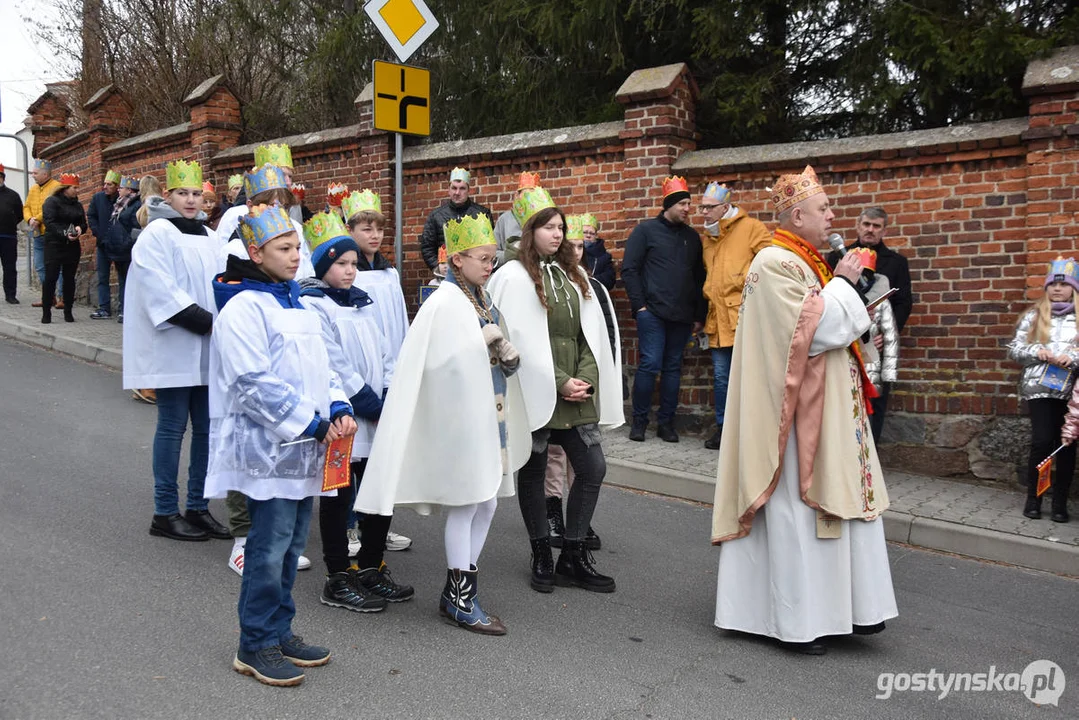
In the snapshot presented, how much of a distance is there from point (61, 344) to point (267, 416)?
10.1 meters

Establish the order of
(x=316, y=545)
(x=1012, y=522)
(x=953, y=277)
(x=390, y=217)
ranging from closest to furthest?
(x=316, y=545) → (x=1012, y=522) → (x=953, y=277) → (x=390, y=217)

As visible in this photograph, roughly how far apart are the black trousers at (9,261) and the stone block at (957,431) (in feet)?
43.5

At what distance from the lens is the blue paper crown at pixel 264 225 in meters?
4.09

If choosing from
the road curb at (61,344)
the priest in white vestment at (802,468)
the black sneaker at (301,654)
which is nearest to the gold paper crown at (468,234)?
the priest in white vestment at (802,468)

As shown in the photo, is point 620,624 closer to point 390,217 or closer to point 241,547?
point 241,547

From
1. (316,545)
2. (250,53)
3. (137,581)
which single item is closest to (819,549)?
(316,545)

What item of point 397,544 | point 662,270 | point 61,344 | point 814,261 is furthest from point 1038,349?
point 61,344

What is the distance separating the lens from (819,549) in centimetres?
465

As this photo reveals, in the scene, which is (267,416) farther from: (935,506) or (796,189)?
(935,506)

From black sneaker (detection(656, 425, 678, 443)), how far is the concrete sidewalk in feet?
0.24

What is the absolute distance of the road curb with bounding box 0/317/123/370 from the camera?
1203cm

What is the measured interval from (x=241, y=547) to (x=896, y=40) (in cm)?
659

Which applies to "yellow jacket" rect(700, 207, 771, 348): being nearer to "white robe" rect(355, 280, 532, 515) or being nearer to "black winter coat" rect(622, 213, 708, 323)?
"black winter coat" rect(622, 213, 708, 323)

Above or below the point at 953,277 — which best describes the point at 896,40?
above
